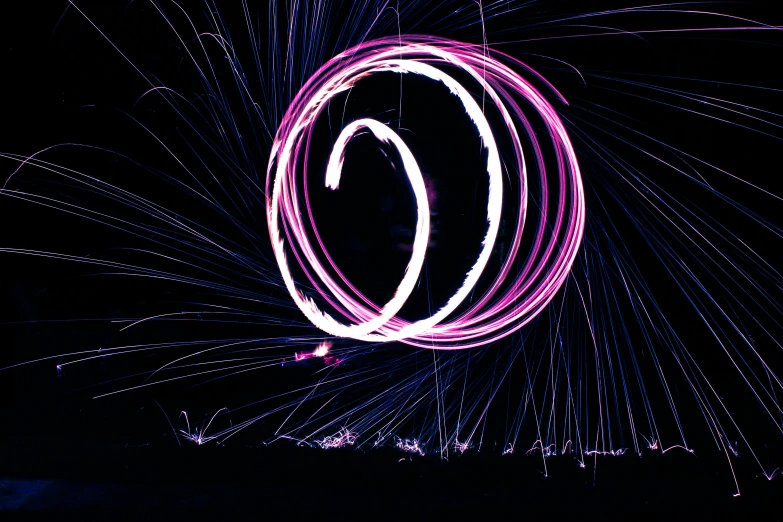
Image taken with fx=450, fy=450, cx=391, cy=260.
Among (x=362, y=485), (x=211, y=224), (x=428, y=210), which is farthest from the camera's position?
(x=211, y=224)

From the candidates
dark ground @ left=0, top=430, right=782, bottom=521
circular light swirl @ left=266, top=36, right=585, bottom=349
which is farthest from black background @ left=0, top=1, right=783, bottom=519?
circular light swirl @ left=266, top=36, right=585, bottom=349

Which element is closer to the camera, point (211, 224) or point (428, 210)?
point (428, 210)

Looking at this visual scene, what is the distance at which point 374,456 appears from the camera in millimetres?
2180

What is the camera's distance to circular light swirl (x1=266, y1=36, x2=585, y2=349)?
7.50 ft

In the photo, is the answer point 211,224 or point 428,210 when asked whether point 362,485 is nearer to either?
point 428,210

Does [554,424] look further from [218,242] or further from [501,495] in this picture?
[218,242]

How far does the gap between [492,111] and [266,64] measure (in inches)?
53.4

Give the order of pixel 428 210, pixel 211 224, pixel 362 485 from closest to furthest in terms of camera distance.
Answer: pixel 362 485 < pixel 428 210 < pixel 211 224

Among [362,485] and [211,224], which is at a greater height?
[211,224]

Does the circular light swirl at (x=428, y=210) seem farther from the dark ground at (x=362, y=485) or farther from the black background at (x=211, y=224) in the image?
the dark ground at (x=362, y=485)

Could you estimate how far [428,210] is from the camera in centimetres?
223

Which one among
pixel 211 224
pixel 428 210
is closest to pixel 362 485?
pixel 428 210

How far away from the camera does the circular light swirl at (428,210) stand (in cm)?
229

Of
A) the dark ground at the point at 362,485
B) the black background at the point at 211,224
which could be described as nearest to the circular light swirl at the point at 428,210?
the black background at the point at 211,224
